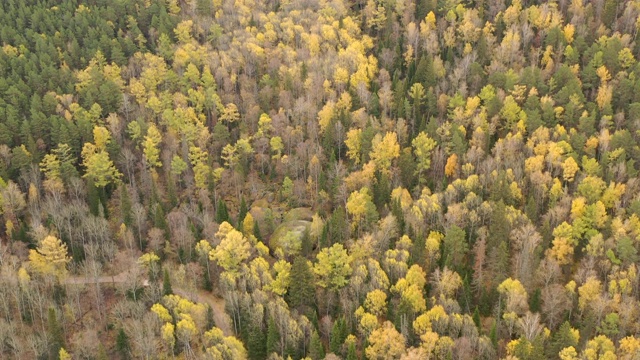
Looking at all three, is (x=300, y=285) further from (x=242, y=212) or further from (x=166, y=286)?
(x=242, y=212)

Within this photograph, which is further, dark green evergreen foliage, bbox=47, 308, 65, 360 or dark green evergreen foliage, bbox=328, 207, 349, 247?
dark green evergreen foliage, bbox=328, 207, 349, 247

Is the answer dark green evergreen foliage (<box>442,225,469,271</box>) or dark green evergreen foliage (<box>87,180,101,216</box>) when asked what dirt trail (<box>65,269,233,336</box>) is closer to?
dark green evergreen foliage (<box>87,180,101,216</box>)

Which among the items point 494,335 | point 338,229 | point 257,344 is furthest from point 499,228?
point 257,344

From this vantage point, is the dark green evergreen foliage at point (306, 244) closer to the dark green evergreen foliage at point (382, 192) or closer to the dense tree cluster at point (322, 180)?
the dense tree cluster at point (322, 180)

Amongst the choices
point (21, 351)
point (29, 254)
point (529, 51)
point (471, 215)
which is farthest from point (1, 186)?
point (529, 51)

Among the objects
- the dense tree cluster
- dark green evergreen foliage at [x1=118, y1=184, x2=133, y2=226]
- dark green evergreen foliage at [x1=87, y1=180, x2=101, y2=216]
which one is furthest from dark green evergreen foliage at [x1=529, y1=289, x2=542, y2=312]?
dark green evergreen foliage at [x1=87, y1=180, x2=101, y2=216]

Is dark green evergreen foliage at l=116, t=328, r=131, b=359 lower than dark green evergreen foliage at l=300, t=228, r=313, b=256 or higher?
lower

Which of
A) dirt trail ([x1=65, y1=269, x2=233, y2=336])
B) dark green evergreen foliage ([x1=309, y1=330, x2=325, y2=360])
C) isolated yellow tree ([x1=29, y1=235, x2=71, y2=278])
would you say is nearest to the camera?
dark green evergreen foliage ([x1=309, y1=330, x2=325, y2=360])

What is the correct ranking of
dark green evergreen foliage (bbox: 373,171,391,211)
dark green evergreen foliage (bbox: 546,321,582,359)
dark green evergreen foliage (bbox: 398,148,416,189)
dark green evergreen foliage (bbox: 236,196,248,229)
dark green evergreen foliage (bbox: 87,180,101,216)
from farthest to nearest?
dark green evergreen foliage (bbox: 398,148,416,189)
dark green evergreen foliage (bbox: 87,180,101,216)
dark green evergreen foliage (bbox: 373,171,391,211)
dark green evergreen foliage (bbox: 236,196,248,229)
dark green evergreen foliage (bbox: 546,321,582,359)
